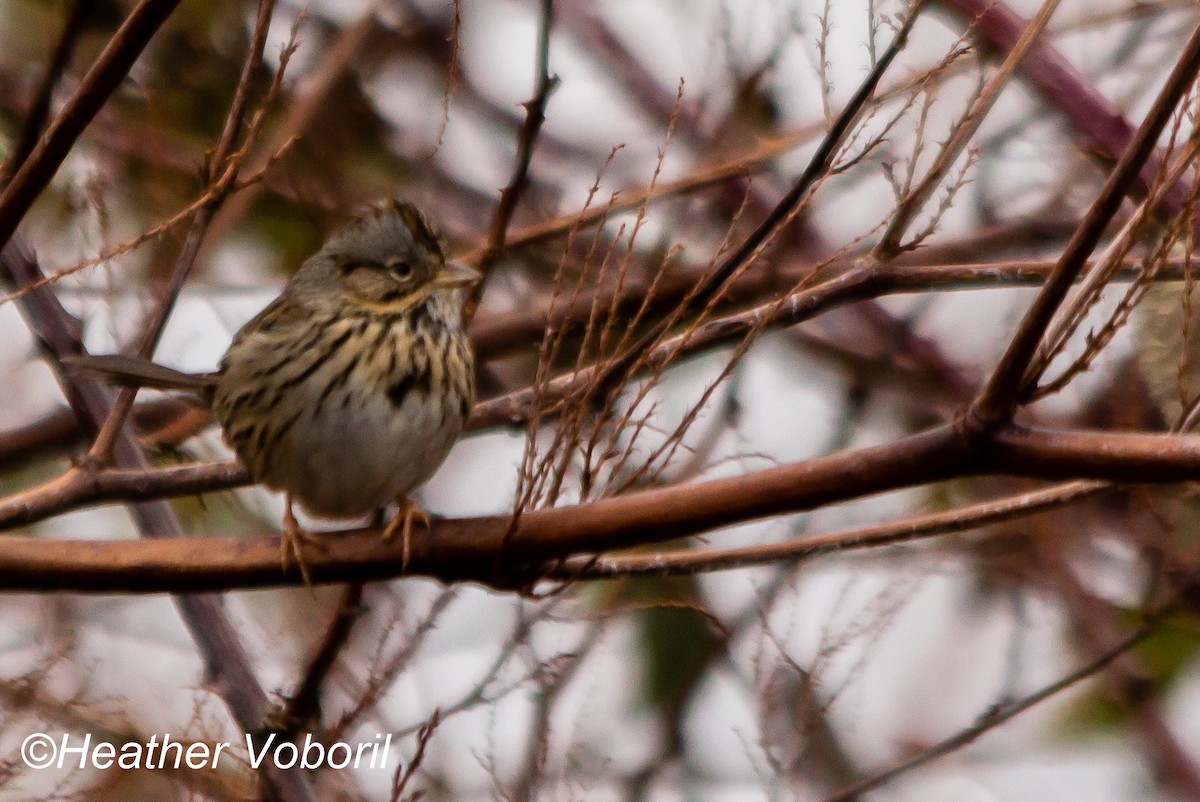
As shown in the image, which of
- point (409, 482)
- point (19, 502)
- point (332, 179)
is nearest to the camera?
point (19, 502)

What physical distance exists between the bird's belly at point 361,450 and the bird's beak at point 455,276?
0.30 metres

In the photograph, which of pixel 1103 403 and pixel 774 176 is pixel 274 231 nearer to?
pixel 774 176

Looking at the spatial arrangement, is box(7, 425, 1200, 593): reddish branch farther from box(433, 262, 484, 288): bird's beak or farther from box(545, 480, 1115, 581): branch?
box(433, 262, 484, 288): bird's beak

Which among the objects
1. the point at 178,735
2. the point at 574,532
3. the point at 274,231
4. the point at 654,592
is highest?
the point at 274,231

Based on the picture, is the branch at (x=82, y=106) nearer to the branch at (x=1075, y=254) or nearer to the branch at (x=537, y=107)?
the branch at (x=537, y=107)

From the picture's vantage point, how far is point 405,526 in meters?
2.62

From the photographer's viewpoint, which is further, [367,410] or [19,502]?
[367,410]

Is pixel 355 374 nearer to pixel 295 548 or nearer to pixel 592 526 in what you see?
pixel 295 548

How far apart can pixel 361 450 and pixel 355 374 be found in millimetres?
208

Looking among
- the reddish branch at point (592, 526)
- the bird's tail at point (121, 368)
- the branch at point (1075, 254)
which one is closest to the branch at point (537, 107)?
the reddish branch at point (592, 526)

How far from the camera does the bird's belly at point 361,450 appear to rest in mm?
3293

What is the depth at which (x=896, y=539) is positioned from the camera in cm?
265

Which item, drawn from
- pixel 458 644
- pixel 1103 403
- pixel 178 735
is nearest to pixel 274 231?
pixel 458 644

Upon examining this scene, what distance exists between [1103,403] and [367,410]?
2417 millimetres
